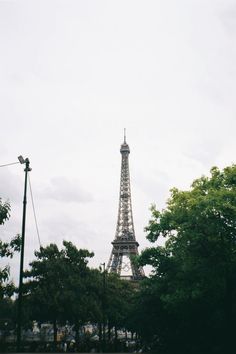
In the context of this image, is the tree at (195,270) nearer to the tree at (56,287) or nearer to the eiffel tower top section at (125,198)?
the tree at (56,287)

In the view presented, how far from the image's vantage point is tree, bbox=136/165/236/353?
3009 cm

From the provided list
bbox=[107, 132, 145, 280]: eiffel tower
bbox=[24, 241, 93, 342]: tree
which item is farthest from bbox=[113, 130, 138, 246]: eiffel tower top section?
bbox=[24, 241, 93, 342]: tree

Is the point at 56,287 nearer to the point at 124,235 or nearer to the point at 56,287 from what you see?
the point at 56,287

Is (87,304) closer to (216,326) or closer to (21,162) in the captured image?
(216,326)

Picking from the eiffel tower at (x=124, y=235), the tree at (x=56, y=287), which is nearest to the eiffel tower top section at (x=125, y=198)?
the eiffel tower at (x=124, y=235)

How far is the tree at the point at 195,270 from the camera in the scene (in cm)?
3009

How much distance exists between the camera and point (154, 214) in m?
37.6

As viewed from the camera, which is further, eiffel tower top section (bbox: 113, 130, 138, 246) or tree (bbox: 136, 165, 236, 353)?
eiffel tower top section (bbox: 113, 130, 138, 246)

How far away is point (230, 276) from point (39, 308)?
25430mm

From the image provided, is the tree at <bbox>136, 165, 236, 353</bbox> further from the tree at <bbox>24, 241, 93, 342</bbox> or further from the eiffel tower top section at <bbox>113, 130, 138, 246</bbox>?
the eiffel tower top section at <bbox>113, 130, 138, 246</bbox>

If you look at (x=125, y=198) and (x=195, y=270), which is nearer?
(x=195, y=270)

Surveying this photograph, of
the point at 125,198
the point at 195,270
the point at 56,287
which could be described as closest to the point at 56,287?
the point at 56,287

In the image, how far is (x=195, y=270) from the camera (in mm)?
30094

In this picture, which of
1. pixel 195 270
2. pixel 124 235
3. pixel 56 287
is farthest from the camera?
pixel 124 235
